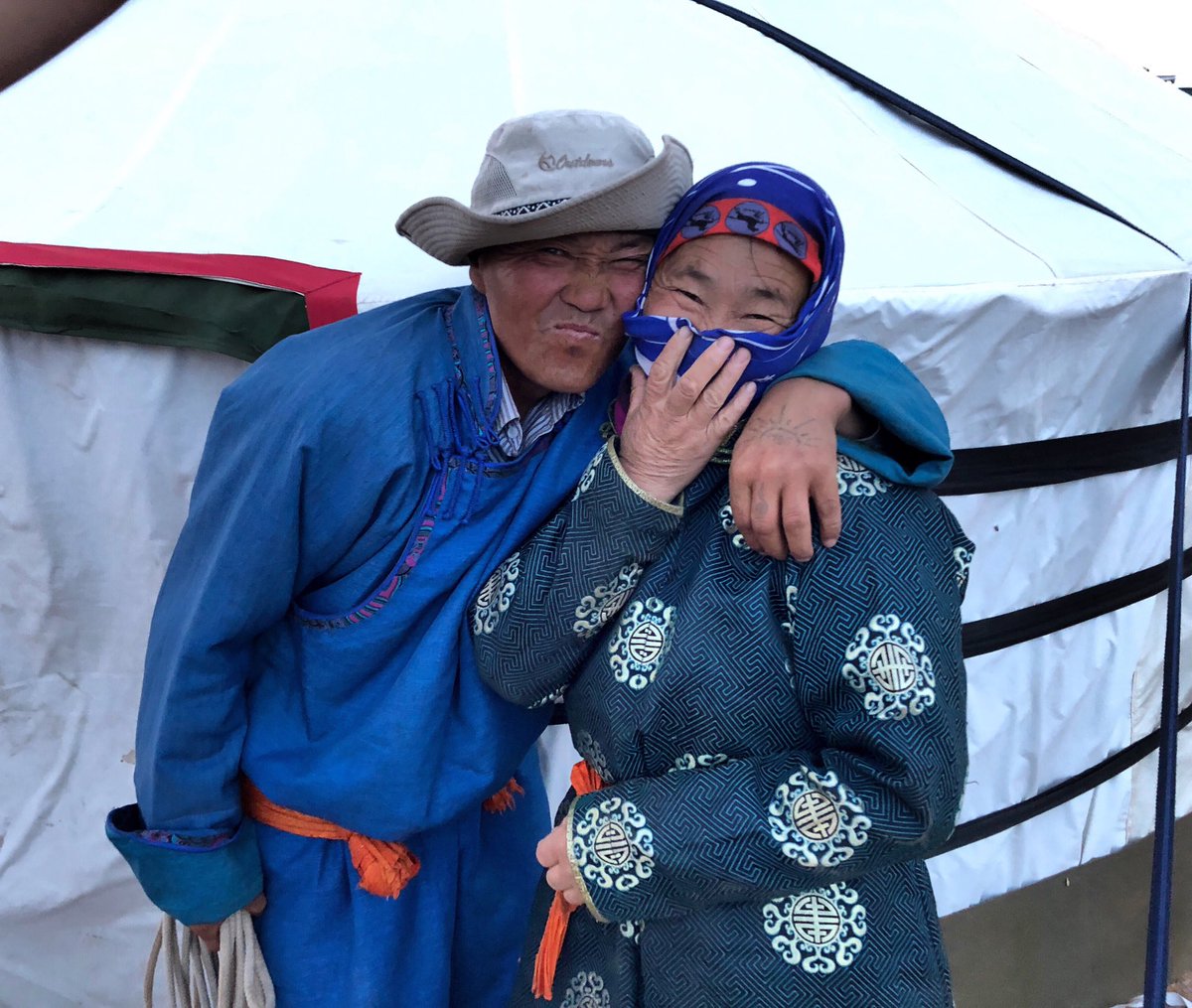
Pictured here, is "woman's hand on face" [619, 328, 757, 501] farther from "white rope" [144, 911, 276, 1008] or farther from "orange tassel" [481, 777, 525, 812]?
"white rope" [144, 911, 276, 1008]

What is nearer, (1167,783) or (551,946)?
(551,946)

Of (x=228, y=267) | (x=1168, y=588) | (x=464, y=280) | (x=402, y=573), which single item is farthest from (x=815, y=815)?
(x=1168, y=588)

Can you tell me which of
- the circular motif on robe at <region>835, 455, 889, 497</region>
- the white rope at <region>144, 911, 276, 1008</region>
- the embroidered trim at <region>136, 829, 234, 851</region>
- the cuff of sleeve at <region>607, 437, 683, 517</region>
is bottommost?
the white rope at <region>144, 911, 276, 1008</region>

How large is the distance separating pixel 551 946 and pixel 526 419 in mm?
472

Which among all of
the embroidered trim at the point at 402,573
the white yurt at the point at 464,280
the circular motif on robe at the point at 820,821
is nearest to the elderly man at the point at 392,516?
the embroidered trim at the point at 402,573

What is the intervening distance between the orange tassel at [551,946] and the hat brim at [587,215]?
0.57 meters

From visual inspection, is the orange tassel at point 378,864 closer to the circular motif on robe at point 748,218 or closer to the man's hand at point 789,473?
the man's hand at point 789,473

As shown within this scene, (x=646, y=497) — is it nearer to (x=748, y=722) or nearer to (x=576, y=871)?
(x=748, y=722)

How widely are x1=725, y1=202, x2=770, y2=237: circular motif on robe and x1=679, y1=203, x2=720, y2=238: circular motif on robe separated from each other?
0.01 metres

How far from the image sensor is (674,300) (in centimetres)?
85

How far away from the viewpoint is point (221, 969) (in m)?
1.03

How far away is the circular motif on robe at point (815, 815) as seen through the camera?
745 mm

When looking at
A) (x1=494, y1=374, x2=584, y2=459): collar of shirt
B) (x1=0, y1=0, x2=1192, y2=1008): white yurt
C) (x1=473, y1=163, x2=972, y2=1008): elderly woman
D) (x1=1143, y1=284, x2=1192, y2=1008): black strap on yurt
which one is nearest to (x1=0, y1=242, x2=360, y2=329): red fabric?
(x1=0, y1=0, x2=1192, y2=1008): white yurt

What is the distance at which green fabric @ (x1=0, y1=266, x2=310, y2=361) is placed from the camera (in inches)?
50.3
